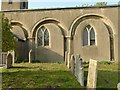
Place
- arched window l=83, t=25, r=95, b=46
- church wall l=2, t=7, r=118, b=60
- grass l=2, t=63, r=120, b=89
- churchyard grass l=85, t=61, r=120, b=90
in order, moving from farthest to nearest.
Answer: arched window l=83, t=25, r=95, b=46 < church wall l=2, t=7, r=118, b=60 < churchyard grass l=85, t=61, r=120, b=90 < grass l=2, t=63, r=120, b=89

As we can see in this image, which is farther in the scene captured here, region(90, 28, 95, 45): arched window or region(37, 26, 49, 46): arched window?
region(37, 26, 49, 46): arched window

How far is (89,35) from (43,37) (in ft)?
17.9

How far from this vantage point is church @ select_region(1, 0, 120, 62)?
2791cm

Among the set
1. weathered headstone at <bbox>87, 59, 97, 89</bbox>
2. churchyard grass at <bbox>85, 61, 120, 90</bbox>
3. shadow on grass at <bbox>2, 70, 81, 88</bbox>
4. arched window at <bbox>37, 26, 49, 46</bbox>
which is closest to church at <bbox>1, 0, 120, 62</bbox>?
arched window at <bbox>37, 26, 49, 46</bbox>

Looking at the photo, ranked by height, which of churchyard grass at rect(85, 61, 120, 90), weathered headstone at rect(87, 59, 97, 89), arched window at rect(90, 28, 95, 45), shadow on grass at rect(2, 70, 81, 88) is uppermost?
arched window at rect(90, 28, 95, 45)

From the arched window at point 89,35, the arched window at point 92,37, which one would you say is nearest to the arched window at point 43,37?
the arched window at point 89,35

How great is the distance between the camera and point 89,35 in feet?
93.1

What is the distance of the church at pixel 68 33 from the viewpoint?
2791cm

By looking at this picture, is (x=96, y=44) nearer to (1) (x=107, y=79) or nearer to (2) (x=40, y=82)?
(1) (x=107, y=79)

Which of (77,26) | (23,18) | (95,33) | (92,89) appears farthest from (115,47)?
(92,89)

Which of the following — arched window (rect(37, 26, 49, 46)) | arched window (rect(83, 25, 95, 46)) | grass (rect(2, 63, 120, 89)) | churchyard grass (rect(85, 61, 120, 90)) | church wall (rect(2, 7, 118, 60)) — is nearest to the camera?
grass (rect(2, 63, 120, 89))

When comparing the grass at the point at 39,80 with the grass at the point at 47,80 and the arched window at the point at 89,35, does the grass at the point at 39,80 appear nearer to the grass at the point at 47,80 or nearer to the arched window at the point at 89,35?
the grass at the point at 47,80

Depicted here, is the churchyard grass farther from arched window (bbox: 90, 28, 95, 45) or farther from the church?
arched window (bbox: 90, 28, 95, 45)

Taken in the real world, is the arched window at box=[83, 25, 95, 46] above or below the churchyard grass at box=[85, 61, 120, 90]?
above
